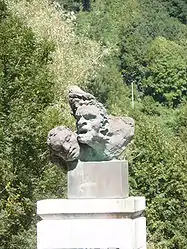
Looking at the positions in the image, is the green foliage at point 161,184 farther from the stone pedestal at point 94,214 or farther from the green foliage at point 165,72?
the green foliage at point 165,72

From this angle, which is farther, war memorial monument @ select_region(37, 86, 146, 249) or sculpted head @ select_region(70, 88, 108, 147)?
sculpted head @ select_region(70, 88, 108, 147)

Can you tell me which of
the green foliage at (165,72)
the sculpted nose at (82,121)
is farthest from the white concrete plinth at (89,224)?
the green foliage at (165,72)

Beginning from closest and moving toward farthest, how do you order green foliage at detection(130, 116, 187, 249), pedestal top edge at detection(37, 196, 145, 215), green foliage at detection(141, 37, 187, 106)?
A: pedestal top edge at detection(37, 196, 145, 215)
green foliage at detection(130, 116, 187, 249)
green foliage at detection(141, 37, 187, 106)

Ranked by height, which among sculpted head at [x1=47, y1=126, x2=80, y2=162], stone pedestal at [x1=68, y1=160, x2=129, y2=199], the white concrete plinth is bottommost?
the white concrete plinth

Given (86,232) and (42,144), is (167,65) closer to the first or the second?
(42,144)

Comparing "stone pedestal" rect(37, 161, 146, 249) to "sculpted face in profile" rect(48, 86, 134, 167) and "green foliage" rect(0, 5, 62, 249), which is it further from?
"green foliage" rect(0, 5, 62, 249)

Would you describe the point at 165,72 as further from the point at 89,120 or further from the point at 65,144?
the point at 65,144

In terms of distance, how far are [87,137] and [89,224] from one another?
102 centimetres

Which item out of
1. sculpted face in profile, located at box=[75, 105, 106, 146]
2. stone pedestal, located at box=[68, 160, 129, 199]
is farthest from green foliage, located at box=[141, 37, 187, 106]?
stone pedestal, located at box=[68, 160, 129, 199]

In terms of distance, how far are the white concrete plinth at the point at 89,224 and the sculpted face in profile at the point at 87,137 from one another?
0.63 m

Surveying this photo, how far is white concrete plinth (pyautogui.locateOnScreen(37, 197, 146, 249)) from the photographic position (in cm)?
875

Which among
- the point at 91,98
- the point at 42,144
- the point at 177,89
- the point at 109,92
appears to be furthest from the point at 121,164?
the point at 177,89

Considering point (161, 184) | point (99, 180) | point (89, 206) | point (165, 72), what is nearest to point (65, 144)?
point (99, 180)

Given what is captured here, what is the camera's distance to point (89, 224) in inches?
347
